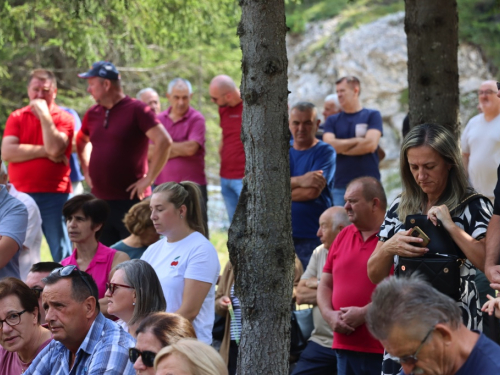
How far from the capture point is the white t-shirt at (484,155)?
7.42 meters

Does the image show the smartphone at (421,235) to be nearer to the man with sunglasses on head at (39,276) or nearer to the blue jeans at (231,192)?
the man with sunglasses on head at (39,276)

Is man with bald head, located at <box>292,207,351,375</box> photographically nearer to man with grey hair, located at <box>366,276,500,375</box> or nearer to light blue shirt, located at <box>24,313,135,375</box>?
light blue shirt, located at <box>24,313,135,375</box>

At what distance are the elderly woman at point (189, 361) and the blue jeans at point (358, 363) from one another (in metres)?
2.02

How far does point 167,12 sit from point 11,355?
180 inches

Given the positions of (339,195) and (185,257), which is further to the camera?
(339,195)

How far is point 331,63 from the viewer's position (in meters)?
18.4

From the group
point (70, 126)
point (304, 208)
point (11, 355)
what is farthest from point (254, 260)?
point (70, 126)

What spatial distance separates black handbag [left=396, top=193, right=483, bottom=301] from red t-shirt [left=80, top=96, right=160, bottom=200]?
4101 mm

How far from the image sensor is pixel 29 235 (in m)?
6.46

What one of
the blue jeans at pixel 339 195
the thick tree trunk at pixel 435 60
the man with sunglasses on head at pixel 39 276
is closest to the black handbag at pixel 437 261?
the thick tree trunk at pixel 435 60

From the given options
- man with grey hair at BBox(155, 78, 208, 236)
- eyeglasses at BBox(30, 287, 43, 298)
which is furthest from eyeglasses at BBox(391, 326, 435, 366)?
man with grey hair at BBox(155, 78, 208, 236)

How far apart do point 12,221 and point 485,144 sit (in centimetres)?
459

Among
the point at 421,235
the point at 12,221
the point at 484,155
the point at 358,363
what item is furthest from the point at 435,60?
the point at 12,221

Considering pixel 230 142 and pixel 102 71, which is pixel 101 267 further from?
pixel 230 142
